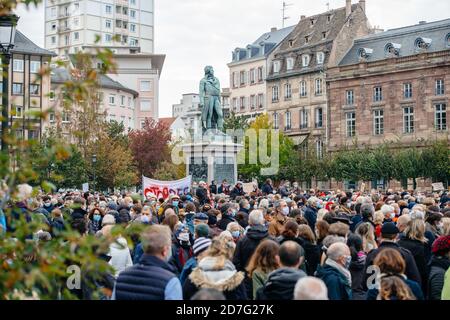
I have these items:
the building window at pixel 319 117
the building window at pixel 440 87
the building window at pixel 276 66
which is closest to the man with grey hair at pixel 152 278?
the building window at pixel 440 87

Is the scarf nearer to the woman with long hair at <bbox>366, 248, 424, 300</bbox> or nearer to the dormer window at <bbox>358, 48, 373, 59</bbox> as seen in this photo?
the woman with long hair at <bbox>366, 248, 424, 300</bbox>

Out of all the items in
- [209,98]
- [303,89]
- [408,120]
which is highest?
[303,89]

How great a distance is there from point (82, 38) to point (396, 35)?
61.1 meters

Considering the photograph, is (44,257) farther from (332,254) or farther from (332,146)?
(332,146)

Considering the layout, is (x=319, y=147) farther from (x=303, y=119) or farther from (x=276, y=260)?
(x=276, y=260)

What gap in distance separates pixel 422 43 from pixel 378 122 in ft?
24.5

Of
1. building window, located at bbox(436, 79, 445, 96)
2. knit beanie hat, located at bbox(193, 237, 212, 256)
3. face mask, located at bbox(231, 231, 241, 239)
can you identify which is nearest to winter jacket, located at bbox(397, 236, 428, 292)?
face mask, located at bbox(231, 231, 241, 239)

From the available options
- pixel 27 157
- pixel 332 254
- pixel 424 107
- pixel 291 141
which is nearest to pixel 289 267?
pixel 332 254

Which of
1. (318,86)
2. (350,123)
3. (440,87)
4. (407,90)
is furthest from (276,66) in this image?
(440,87)

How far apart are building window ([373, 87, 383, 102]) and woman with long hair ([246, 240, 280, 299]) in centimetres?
6243

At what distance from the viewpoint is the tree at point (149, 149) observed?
81456 millimetres

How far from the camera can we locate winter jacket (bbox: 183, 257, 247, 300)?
8.21 m

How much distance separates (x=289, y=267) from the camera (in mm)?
8234

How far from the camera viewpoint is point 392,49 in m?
70.0
